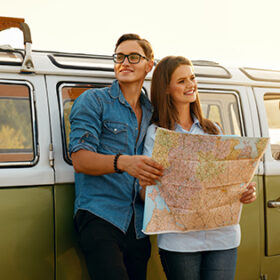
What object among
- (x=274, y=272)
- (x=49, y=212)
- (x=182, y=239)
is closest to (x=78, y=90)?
(x=49, y=212)

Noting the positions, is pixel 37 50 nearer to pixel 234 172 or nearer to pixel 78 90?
pixel 78 90

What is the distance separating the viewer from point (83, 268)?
2.78 m

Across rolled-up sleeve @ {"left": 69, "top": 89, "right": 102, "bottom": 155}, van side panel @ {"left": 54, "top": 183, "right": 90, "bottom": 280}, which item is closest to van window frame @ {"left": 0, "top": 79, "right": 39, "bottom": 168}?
van side panel @ {"left": 54, "top": 183, "right": 90, "bottom": 280}

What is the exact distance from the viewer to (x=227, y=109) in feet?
12.0

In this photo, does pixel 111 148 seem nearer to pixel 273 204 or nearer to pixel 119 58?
pixel 119 58

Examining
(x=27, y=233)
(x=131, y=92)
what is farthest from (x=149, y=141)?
(x=27, y=233)

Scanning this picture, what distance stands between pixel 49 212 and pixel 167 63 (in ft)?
4.09

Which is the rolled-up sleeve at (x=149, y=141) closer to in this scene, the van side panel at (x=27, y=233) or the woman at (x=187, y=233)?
the woman at (x=187, y=233)

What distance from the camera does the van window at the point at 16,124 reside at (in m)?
2.65

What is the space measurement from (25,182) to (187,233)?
1.08 m

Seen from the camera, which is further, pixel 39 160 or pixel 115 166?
pixel 39 160

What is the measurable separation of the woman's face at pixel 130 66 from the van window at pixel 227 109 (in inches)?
42.6

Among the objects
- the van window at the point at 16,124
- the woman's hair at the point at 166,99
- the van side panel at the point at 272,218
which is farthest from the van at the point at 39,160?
the van side panel at the point at 272,218

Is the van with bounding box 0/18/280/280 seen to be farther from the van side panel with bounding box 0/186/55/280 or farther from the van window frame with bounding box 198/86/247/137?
the van window frame with bounding box 198/86/247/137
